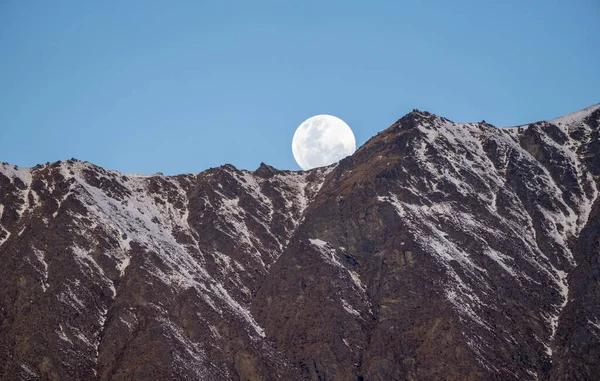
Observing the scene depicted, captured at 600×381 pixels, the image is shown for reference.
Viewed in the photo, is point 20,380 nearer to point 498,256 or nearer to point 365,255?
point 365,255

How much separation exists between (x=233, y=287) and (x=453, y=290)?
164 ft

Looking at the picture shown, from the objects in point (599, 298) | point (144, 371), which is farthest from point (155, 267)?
point (599, 298)

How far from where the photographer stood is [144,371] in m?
159

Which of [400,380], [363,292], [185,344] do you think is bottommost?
[400,380]

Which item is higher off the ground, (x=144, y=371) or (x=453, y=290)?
(x=453, y=290)

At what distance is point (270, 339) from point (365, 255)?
111ft

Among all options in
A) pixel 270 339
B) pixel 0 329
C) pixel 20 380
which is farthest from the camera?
pixel 270 339

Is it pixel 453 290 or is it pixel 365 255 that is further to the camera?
pixel 365 255

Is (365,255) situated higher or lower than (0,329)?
higher

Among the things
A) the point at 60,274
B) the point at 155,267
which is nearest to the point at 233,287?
the point at 155,267

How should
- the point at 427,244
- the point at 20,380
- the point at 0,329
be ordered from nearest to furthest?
the point at 20,380
the point at 0,329
the point at 427,244

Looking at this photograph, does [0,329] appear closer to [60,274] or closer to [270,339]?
[60,274]

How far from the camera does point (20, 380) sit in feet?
507

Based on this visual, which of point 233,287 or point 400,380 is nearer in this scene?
point 400,380
